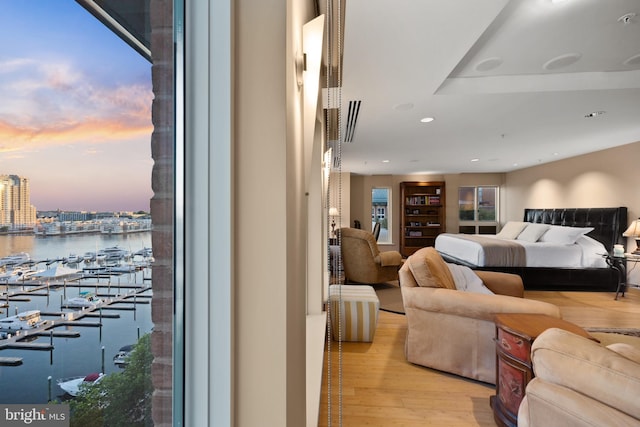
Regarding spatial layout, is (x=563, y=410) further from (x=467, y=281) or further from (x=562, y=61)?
(x=562, y=61)

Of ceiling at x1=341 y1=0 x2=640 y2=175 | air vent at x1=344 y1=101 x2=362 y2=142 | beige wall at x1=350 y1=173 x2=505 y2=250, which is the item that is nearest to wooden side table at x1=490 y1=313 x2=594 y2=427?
ceiling at x1=341 y1=0 x2=640 y2=175

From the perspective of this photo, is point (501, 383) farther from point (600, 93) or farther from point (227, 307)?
→ point (600, 93)

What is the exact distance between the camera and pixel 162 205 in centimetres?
57

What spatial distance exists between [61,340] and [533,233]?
23.4ft

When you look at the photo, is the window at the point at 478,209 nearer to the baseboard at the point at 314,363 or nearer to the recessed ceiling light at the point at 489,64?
the recessed ceiling light at the point at 489,64

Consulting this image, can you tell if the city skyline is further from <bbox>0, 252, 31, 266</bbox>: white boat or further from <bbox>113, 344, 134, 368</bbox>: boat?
<bbox>113, 344, 134, 368</bbox>: boat

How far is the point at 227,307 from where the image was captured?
629mm

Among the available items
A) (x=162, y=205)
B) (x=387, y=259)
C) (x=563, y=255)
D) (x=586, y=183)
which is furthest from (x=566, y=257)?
(x=162, y=205)

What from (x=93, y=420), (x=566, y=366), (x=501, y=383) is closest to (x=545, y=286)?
(x=501, y=383)

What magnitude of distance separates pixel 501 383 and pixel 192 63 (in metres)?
2.39

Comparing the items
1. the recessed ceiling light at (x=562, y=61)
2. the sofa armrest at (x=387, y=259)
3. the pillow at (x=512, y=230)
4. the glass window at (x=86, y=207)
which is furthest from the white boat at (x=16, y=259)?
the pillow at (x=512, y=230)

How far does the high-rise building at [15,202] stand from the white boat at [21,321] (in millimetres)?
85

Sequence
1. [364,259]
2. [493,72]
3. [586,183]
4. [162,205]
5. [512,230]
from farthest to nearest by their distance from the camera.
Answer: [512,230], [586,183], [364,259], [493,72], [162,205]

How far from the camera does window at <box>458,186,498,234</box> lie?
29.7 ft
